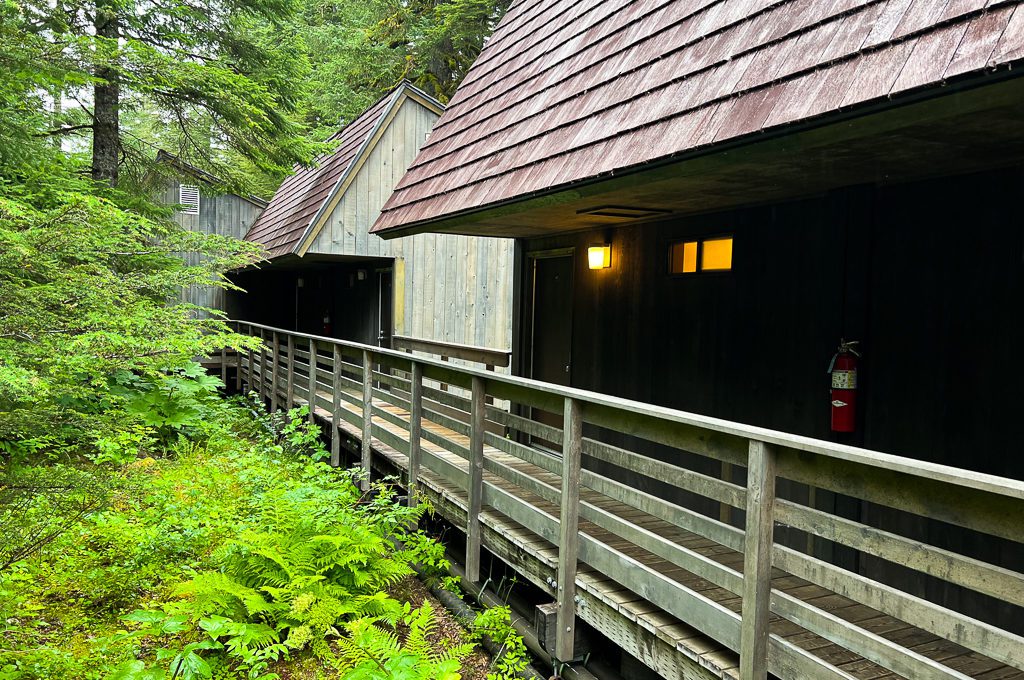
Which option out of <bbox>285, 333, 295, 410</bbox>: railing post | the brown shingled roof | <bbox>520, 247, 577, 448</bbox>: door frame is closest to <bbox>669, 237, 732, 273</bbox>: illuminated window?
<bbox>520, 247, 577, 448</bbox>: door frame

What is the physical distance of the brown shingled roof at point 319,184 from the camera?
39.9ft

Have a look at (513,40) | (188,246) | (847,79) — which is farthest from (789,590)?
(188,246)

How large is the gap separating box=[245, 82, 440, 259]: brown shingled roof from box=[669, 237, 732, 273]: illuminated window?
764 centimetres

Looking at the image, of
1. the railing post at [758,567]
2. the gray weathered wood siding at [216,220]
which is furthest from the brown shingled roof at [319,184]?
the railing post at [758,567]

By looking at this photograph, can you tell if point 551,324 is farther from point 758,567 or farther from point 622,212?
point 758,567

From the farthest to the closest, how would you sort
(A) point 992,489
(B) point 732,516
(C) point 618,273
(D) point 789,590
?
1. (C) point 618,273
2. (B) point 732,516
3. (D) point 789,590
4. (A) point 992,489

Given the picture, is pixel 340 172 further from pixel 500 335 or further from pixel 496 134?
pixel 496 134

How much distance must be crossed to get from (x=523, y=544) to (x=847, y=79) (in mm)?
2824

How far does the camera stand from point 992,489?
177 cm

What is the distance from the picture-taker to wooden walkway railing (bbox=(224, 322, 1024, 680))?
1.97 m

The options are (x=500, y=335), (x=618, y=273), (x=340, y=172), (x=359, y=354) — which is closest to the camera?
(x=618, y=273)

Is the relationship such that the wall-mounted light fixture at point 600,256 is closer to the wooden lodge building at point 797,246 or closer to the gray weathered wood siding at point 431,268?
the wooden lodge building at point 797,246

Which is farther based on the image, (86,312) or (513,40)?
(513,40)

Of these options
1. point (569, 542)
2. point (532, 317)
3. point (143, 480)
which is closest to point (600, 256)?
point (532, 317)
